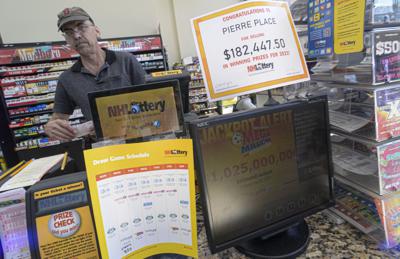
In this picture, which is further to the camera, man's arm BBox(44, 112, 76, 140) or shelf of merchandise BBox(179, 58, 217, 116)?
shelf of merchandise BBox(179, 58, 217, 116)

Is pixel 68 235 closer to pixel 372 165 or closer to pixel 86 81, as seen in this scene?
pixel 372 165

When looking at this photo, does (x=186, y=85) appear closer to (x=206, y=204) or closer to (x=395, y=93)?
(x=206, y=204)

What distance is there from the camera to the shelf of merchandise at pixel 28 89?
3732 millimetres

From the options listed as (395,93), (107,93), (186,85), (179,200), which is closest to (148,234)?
(179,200)

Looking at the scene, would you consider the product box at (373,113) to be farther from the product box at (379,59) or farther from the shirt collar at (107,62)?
the shirt collar at (107,62)

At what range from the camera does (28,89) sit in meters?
3.82

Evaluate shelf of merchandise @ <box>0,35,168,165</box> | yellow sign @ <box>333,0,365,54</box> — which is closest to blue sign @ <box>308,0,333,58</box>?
yellow sign @ <box>333,0,365,54</box>

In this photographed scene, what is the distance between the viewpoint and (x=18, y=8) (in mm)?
4098

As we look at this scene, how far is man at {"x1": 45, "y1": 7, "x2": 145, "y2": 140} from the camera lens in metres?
1.69

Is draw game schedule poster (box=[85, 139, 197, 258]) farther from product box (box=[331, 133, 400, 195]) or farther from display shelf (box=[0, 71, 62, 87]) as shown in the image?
display shelf (box=[0, 71, 62, 87])

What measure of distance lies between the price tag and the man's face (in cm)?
171

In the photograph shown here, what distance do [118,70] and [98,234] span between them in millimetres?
1526

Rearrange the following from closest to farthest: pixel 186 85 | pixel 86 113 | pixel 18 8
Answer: pixel 186 85, pixel 86 113, pixel 18 8

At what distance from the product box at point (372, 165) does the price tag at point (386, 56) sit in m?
0.21
